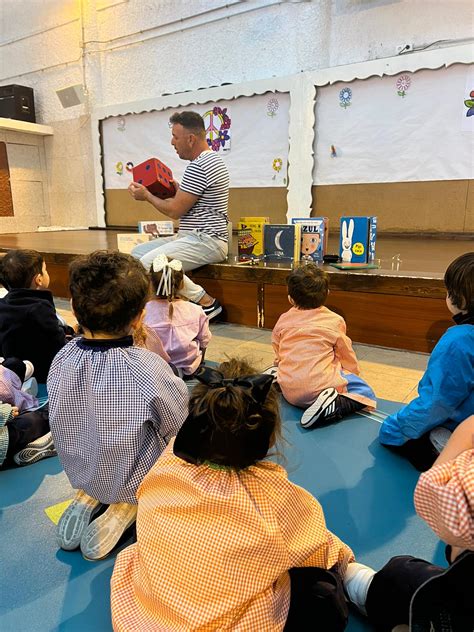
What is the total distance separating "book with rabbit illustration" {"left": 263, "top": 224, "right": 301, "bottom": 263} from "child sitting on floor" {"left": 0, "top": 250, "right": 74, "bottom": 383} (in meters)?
1.64

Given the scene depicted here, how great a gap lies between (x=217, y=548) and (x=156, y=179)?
2669mm

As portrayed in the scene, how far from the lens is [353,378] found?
1.82m

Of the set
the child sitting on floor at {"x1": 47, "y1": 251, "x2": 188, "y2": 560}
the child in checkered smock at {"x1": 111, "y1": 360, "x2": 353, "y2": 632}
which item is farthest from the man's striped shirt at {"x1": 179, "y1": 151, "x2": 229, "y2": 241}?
the child in checkered smock at {"x1": 111, "y1": 360, "x2": 353, "y2": 632}

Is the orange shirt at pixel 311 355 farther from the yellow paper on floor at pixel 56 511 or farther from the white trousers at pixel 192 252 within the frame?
the white trousers at pixel 192 252

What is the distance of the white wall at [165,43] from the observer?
477cm

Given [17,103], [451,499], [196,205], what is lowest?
[451,499]

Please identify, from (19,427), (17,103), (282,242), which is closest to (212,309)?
(282,242)

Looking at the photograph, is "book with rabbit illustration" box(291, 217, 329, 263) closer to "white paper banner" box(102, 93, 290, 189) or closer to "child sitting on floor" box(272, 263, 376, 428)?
"child sitting on floor" box(272, 263, 376, 428)

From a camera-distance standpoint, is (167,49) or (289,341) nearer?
(289,341)

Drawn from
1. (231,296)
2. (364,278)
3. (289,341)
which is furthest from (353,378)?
(231,296)

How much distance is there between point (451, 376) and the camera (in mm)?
1251

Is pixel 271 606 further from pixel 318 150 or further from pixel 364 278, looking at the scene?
pixel 318 150

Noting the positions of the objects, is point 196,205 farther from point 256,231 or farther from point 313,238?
point 313,238

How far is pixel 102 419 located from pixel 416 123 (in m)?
4.78
